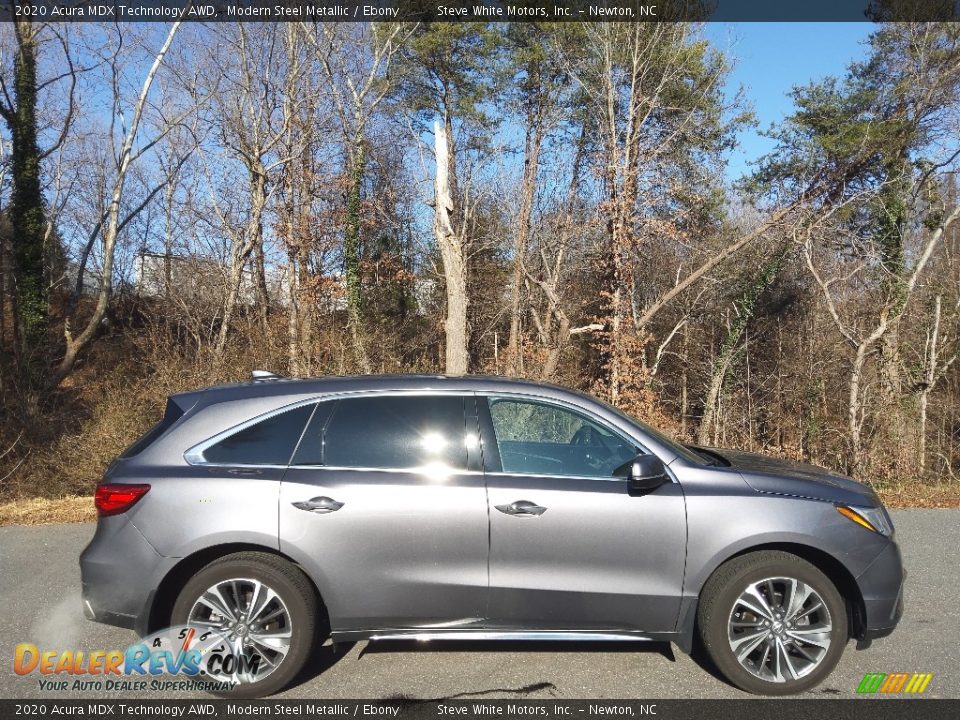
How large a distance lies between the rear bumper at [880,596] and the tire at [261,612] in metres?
3.02

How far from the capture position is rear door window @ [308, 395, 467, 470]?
13.3ft

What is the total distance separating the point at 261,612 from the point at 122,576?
76 centimetres

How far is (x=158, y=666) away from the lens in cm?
398

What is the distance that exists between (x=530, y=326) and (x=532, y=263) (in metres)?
2.47

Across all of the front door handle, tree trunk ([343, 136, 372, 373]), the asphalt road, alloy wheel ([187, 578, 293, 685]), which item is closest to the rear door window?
the front door handle

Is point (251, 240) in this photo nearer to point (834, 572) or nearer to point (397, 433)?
point (397, 433)

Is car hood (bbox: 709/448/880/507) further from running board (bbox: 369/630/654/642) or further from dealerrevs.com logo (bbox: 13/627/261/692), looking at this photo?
dealerrevs.com logo (bbox: 13/627/261/692)

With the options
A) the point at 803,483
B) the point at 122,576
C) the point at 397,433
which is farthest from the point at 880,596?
the point at 122,576

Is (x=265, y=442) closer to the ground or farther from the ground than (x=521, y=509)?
farther from the ground

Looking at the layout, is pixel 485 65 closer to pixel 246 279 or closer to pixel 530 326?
pixel 530 326

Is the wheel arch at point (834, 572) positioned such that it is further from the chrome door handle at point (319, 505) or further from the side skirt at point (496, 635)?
the chrome door handle at point (319, 505)

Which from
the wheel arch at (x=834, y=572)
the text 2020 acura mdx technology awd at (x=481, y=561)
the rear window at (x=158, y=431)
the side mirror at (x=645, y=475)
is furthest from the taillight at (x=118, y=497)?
the wheel arch at (x=834, y=572)

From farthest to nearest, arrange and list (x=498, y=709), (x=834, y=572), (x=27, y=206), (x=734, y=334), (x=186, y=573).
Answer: (x=27, y=206), (x=734, y=334), (x=834, y=572), (x=186, y=573), (x=498, y=709)

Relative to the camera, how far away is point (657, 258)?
19875mm
